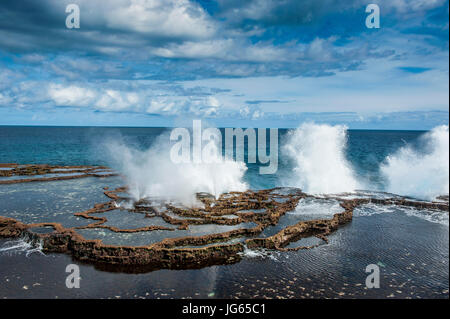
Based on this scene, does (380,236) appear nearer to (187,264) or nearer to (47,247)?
(187,264)

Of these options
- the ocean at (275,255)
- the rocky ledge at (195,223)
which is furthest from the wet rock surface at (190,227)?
the ocean at (275,255)

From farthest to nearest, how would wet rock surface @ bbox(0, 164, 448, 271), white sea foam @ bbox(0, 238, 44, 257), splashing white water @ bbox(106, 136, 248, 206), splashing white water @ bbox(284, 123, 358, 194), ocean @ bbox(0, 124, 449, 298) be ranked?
splashing white water @ bbox(284, 123, 358, 194) < splashing white water @ bbox(106, 136, 248, 206) < white sea foam @ bbox(0, 238, 44, 257) < wet rock surface @ bbox(0, 164, 448, 271) < ocean @ bbox(0, 124, 449, 298)

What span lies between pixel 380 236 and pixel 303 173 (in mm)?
26406

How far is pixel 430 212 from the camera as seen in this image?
1228 inches

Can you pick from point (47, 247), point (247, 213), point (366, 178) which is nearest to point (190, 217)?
point (247, 213)

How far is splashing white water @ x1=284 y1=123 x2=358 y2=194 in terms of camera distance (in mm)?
44116

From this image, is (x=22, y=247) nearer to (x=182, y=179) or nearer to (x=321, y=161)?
(x=182, y=179)

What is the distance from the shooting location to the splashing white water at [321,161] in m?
44.1

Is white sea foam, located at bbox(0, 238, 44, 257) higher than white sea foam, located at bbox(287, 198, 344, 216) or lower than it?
lower
